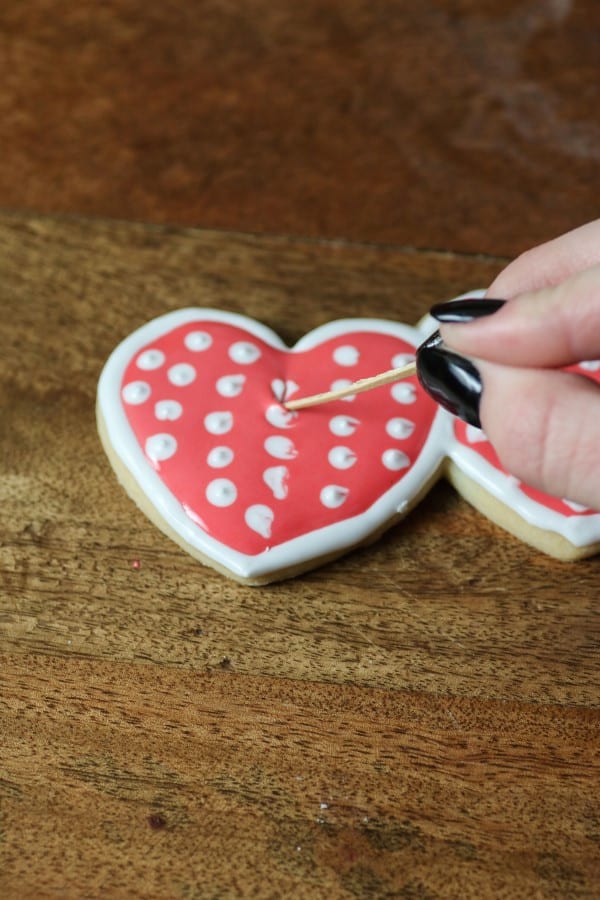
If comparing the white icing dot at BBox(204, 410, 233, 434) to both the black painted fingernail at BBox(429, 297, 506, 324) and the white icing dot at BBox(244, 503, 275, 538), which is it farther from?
the black painted fingernail at BBox(429, 297, 506, 324)

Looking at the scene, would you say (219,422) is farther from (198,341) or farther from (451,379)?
(451,379)

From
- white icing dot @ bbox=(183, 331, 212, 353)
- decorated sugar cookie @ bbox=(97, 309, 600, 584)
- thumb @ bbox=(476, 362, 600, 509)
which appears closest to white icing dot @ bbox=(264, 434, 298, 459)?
decorated sugar cookie @ bbox=(97, 309, 600, 584)

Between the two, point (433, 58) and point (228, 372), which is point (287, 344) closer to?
point (228, 372)

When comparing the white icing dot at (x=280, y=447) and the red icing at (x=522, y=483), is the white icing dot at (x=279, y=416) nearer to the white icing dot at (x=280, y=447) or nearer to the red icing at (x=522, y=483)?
the white icing dot at (x=280, y=447)

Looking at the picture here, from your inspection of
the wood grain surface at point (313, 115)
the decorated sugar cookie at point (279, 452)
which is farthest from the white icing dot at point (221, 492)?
the wood grain surface at point (313, 115)

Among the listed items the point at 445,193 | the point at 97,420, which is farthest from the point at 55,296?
the point at 445,193

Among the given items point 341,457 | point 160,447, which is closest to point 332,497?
point 341,457

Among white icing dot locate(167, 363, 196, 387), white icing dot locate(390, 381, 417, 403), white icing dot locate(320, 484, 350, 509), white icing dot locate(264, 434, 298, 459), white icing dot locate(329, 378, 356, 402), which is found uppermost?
white icing dot locate(390, 381, 417, 403)
